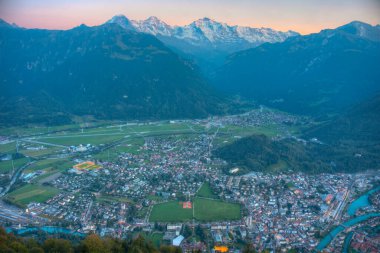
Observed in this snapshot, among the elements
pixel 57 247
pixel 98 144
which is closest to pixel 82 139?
pixel 98 144

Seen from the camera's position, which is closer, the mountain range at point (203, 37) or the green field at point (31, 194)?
the green field at point (31, 194)

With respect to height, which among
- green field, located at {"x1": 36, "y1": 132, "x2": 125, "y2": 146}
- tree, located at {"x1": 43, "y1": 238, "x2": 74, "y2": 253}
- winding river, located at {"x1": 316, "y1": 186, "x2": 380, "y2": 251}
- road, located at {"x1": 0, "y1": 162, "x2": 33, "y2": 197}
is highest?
green field, located at {"x1": 36, "y1": 132, "x2": 125, "y2": 146}

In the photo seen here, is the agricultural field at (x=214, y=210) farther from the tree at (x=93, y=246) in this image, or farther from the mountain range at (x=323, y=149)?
the tree at (x=93, y=246)

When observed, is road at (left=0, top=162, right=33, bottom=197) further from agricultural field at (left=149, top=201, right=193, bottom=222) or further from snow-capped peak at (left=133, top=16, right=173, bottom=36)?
snow-capped peak at (left=133, top=16, right=173, bottom=36)

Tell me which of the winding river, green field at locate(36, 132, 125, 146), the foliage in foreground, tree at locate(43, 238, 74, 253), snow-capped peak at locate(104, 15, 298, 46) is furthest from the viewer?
snow-capped peak at locate(104, 15, 298, 46)

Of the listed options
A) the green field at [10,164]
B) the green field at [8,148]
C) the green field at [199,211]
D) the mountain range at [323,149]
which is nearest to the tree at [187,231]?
the green field at [199,211]

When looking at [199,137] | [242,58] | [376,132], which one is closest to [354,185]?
[376,132]

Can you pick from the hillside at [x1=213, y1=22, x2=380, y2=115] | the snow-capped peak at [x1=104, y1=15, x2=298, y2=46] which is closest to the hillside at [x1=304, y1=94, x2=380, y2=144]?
the hillside at [x1=213, y1=22, x2=380, y2=115]

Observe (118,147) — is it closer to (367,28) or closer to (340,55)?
(340,55)
